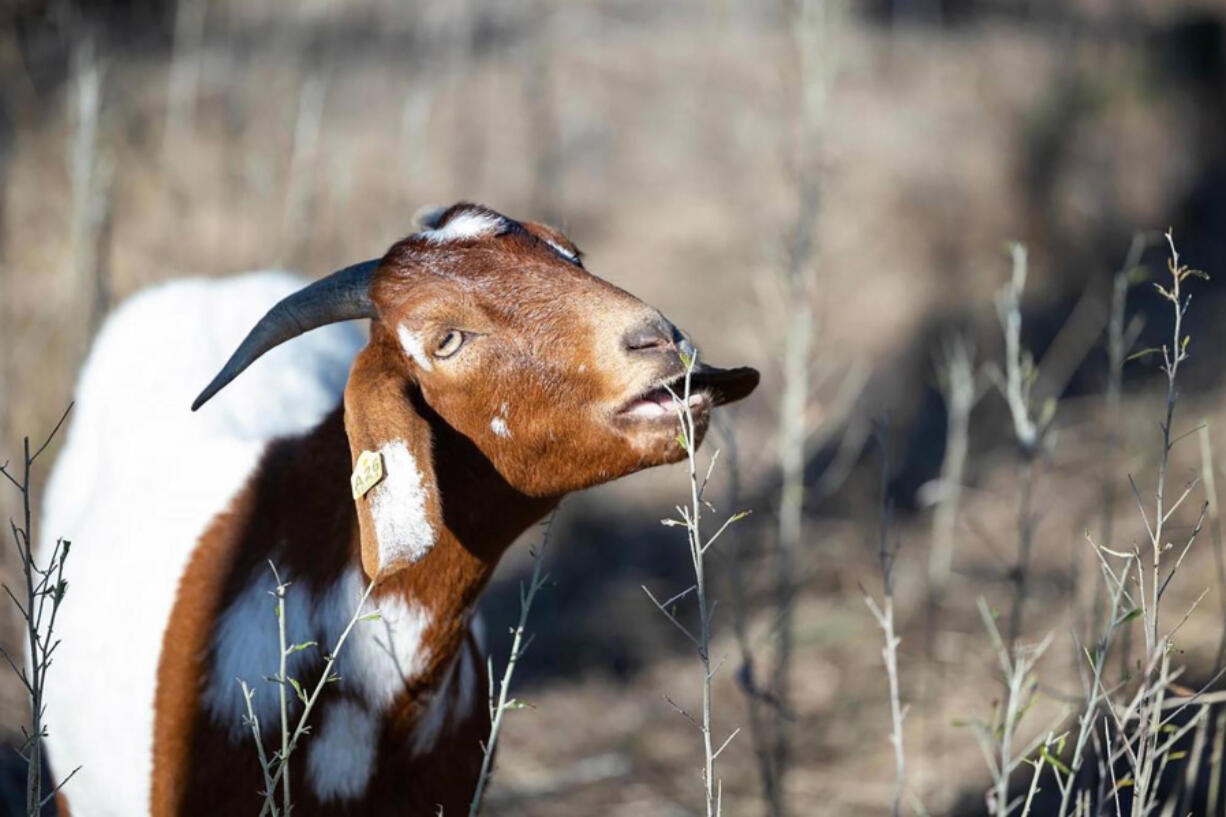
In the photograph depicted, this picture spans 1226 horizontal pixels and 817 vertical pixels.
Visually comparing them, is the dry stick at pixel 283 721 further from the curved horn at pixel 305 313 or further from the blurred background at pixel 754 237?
the blurred background at pixel 754 237

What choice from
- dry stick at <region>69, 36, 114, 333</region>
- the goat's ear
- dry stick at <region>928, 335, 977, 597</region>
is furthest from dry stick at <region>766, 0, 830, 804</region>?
dry stick at <region>69, 36, 114, 333</region>

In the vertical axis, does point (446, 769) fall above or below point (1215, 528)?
below

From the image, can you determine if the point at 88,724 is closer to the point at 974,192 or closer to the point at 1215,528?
the point at 1215,528

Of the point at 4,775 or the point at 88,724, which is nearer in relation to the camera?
the point at 88,724

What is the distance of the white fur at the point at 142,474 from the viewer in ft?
9.12

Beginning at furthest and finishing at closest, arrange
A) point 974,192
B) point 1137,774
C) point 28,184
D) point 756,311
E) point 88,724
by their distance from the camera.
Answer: point 974,192
point 756,311
point 28,184
point 88,724
point 1137,774

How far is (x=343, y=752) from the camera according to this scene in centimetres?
251

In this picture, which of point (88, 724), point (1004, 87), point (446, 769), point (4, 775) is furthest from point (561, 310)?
point (1004, 87)

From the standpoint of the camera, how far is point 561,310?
93.1 inches

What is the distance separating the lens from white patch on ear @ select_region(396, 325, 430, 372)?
2.41 m

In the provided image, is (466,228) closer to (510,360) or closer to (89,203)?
(510,360)

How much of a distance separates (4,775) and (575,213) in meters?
4.12

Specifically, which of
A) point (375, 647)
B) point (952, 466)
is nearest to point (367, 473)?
point (375, 647)

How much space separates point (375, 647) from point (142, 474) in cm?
103
